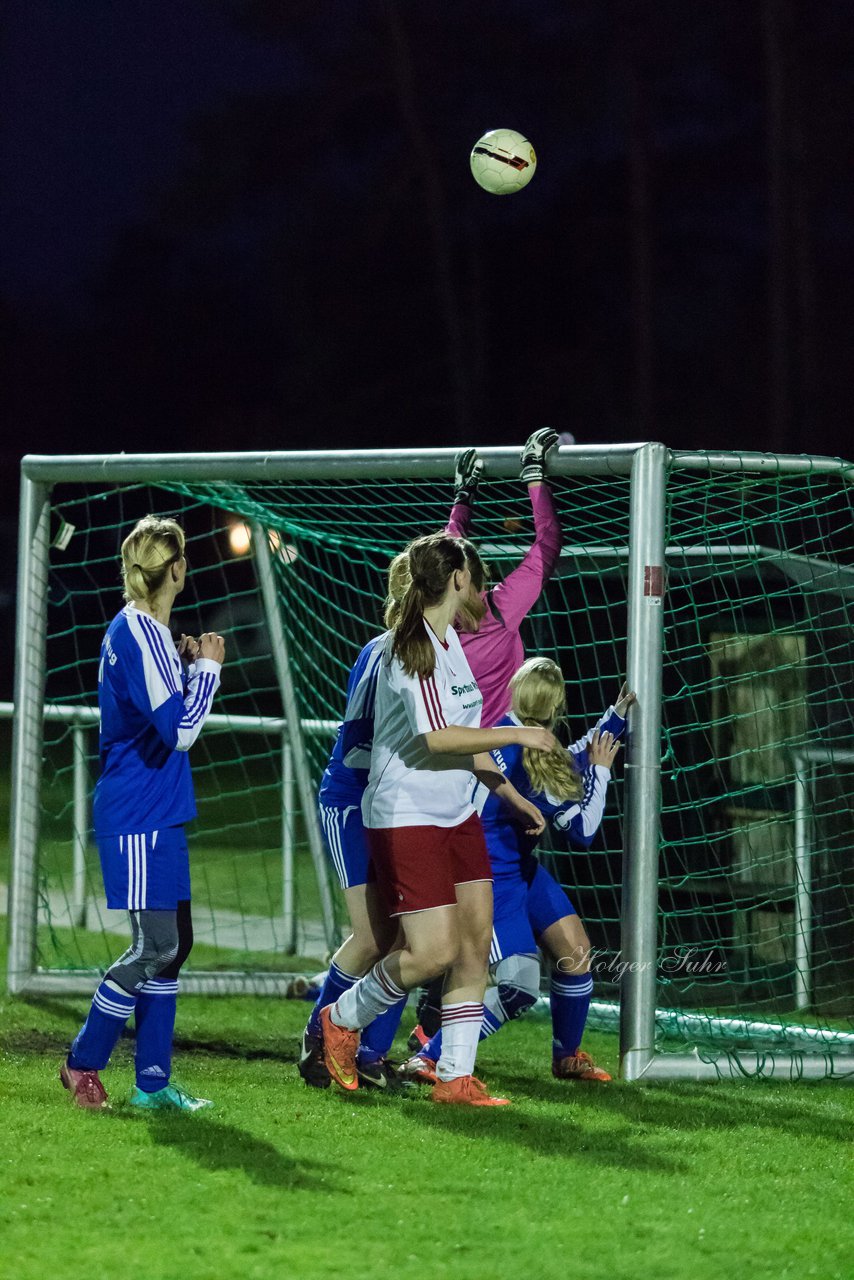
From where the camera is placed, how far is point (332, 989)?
5164mm

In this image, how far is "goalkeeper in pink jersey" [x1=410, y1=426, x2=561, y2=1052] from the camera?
211 inches

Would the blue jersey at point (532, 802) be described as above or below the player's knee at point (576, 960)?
above

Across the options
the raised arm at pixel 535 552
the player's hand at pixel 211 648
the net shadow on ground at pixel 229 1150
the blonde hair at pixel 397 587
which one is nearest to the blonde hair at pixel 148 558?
the player's hand at pixel 211 648

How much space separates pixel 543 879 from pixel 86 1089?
5.36ft

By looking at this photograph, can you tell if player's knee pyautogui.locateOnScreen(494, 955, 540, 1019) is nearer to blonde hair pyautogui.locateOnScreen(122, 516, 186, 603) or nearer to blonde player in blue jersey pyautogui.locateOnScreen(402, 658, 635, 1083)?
blonde player in blue jersey pyautogui.locateOnScreen(402, 658, 635, 1083)

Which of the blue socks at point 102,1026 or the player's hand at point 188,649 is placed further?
the player's hand at point 188,649

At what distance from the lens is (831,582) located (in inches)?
266

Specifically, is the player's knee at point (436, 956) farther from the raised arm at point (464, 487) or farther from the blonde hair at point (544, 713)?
the raised arm at point (464, 487)

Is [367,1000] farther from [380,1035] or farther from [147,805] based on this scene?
[147,805]

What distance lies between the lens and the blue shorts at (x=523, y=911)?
524cm

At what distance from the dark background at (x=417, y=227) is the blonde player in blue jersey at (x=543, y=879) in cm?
1540

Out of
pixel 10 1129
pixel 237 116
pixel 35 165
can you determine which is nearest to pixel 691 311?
pixel 237 116

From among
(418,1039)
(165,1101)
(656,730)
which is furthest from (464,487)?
(165,1101)

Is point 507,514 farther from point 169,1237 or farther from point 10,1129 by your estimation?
point 169,1237
